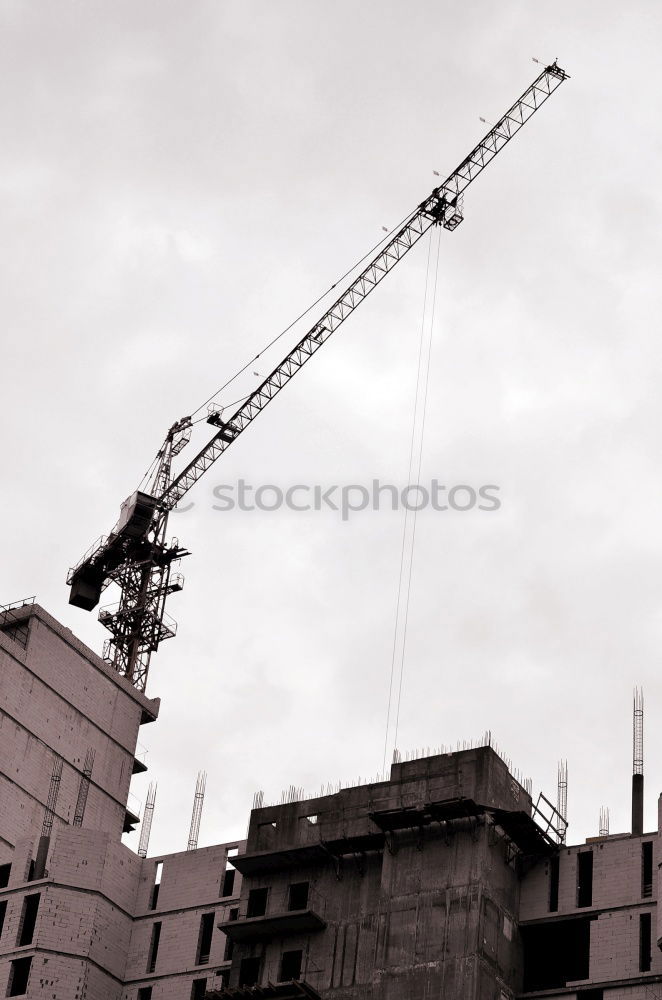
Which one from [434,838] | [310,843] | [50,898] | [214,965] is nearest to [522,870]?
[434,838]

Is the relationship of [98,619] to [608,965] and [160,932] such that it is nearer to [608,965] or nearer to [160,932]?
[160,932]

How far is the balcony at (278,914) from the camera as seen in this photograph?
299ft

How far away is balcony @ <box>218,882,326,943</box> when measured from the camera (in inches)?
3590

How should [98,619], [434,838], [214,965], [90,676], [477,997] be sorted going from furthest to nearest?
1. [98,619]
2. [90,676]
3. [214,965]
4. [434,838]
5. [477,997]

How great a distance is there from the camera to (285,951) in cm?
9200

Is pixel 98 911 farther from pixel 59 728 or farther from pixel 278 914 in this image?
pixel 59 728

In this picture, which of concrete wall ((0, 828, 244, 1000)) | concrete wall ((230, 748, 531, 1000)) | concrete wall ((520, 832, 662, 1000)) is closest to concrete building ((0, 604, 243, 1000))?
concrete wall ((0, 828, 244, 1000))

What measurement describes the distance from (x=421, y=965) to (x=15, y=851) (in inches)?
1193

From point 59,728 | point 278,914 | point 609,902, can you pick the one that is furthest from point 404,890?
point 59,728

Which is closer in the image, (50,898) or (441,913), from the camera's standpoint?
(441,913)

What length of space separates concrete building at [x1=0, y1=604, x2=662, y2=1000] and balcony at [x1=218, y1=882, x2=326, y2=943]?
0.11 meters

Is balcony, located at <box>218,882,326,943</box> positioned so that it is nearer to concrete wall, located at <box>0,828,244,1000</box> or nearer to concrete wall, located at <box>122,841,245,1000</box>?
concrete wall, located at <box>122,841,245,1000</box>

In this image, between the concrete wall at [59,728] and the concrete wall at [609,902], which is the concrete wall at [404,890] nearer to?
the concrete wall at [609,902]

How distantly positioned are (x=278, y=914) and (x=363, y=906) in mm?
4668
